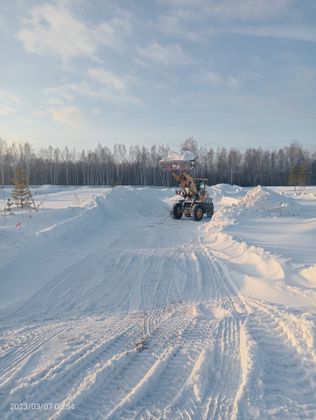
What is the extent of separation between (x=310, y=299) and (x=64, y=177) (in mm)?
77280

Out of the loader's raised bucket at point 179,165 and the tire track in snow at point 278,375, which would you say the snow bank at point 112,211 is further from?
the tire track in snow at point 278,375

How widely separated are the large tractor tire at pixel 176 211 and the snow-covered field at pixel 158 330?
832 cm

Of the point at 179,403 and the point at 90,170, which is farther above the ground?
the point at 90,170

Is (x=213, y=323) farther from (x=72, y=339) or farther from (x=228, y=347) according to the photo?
(x=72, y=339)

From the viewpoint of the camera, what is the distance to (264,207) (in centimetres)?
1811

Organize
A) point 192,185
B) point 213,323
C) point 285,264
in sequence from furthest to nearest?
point 192,185 → point 285,264 → point 213,323

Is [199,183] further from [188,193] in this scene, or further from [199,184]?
[188,193]

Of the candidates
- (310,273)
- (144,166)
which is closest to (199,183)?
(310,273)

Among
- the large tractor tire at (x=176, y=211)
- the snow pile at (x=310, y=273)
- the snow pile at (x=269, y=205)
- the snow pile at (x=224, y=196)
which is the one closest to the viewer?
the snow pile at (x=310, y=273)

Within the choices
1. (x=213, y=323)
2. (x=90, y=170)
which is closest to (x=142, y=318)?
(x=213, y=323)

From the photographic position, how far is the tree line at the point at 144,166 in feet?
250

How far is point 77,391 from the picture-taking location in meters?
3.21

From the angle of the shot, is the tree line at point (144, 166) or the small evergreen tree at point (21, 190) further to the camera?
the tree line at point (144, 166)

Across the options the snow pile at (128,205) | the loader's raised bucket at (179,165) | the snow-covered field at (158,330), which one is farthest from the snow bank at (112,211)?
the loader's raised bucket at (179,165)
